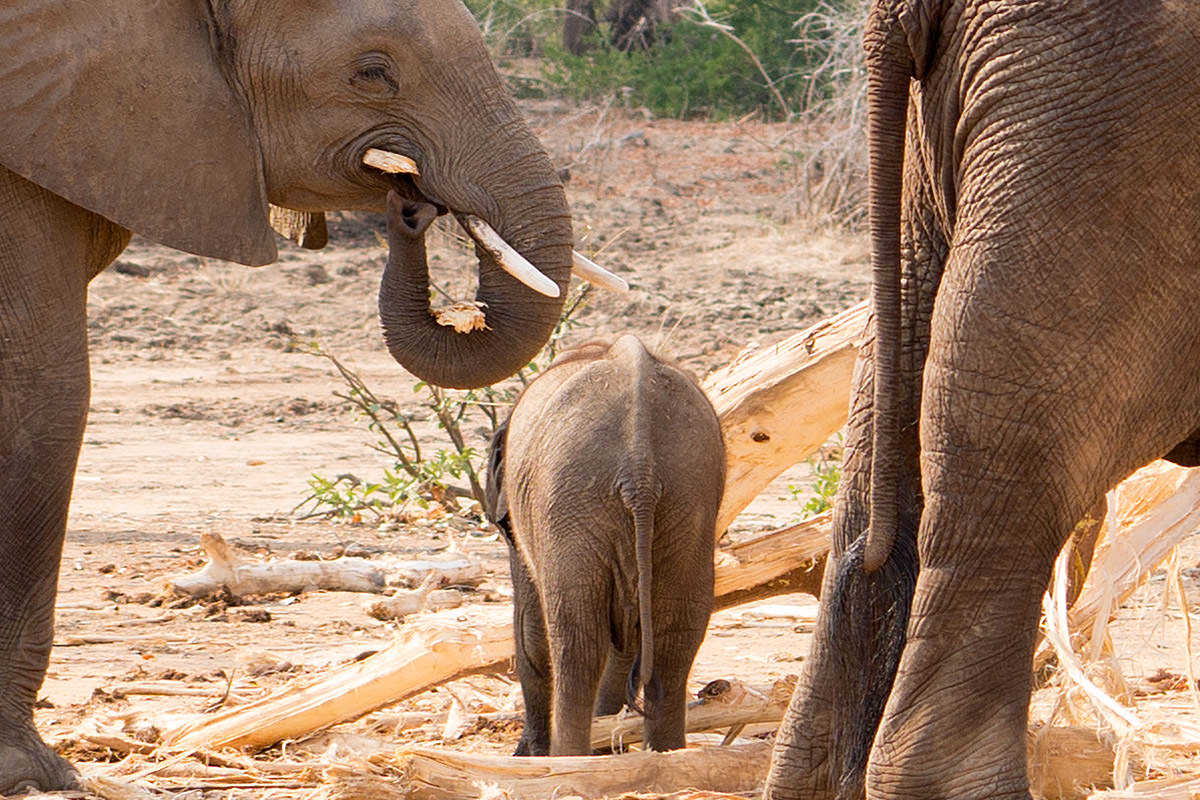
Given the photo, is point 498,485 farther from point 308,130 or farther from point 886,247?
point 886,247

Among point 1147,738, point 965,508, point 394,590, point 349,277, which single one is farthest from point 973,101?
point 349,277

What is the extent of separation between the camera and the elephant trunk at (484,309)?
4387 millimetres

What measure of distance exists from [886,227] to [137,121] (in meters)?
2.03

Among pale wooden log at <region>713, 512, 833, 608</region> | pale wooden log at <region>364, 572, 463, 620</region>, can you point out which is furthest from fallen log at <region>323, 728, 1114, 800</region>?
pale wooden log at <region>364, 572, 463, 620</region>

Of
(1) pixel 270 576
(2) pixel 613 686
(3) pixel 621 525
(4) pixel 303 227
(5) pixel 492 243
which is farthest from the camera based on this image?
(1) pixel 270 576

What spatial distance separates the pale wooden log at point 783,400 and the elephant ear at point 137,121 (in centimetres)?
145

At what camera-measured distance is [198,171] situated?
433 centimetres

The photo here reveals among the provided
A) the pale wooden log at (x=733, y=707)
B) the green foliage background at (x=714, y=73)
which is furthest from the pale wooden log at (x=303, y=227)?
the green foliage background at (x=714, y=73)

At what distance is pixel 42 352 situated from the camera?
4047 millimetres

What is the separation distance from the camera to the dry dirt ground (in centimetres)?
544

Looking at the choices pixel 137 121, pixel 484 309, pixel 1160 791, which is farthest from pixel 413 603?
pixel 1160 791

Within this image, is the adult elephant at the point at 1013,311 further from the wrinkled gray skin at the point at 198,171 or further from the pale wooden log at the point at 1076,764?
the wrinkled gray skin at the point at 198,171

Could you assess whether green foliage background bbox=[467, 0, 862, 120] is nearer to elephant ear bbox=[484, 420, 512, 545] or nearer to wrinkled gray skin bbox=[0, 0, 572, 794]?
elephant ear bbox=[484, 420, 512, 545]

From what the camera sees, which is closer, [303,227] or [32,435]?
[32,435]
